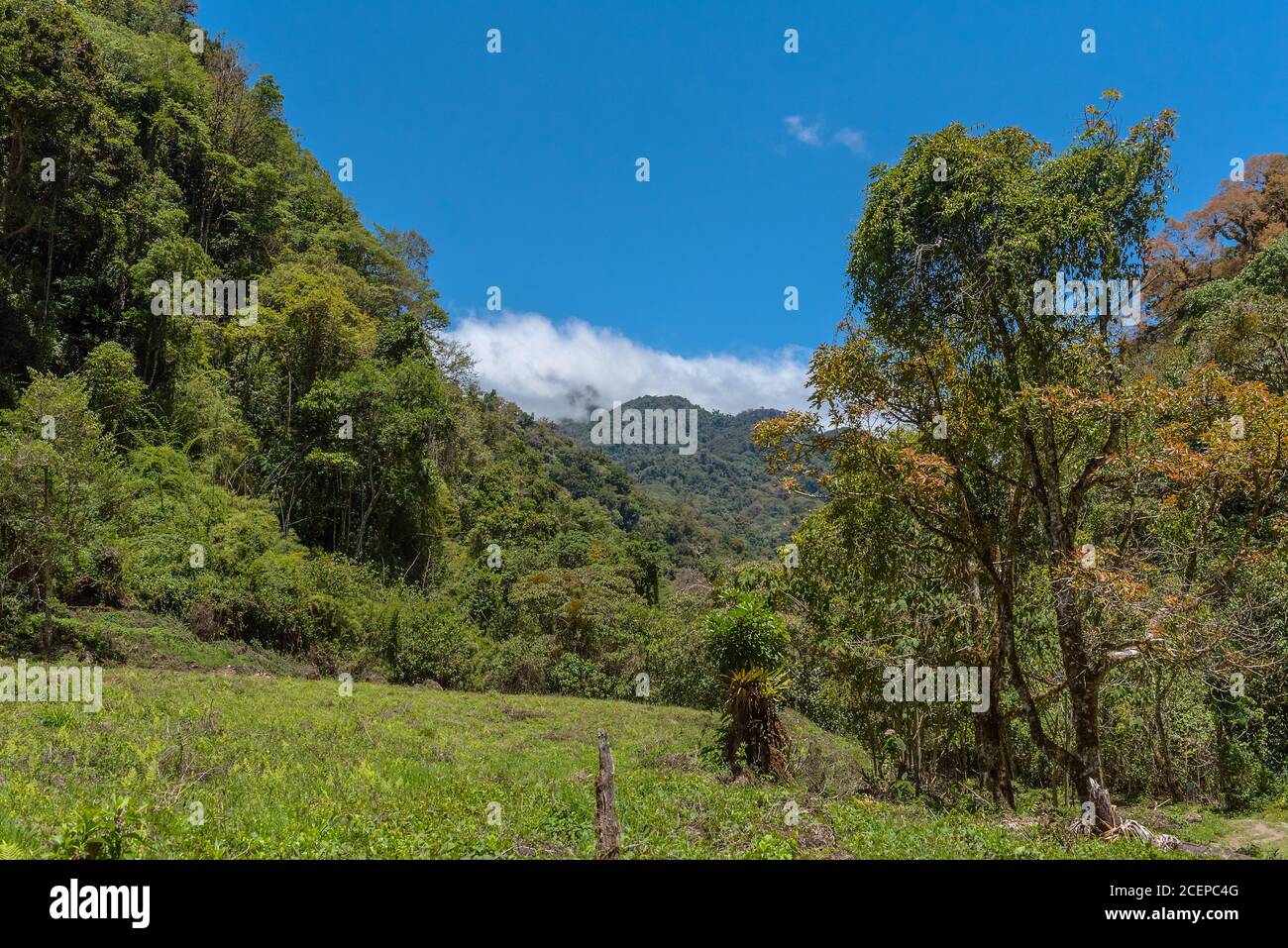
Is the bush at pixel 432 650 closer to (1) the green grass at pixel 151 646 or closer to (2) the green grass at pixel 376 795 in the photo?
(1) the green grass at pixel 151 646

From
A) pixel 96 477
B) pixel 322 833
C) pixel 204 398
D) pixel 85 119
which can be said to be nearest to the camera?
pixel 322 833

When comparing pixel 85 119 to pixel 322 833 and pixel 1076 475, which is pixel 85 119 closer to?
pixel 322 833

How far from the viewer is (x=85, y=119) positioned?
24750mm

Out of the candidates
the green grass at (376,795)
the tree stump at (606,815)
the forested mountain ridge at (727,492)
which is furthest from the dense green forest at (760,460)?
the forested mountain ridge at (727,492)

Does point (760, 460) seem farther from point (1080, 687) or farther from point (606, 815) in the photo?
point (606, 815)

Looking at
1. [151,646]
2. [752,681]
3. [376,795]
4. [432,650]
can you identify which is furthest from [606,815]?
[432,650]

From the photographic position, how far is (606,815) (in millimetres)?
6699

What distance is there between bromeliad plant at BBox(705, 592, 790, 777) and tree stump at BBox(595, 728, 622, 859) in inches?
245

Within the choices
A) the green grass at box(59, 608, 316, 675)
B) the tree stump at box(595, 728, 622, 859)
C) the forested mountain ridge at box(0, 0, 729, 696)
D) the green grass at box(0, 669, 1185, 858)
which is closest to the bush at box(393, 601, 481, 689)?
the forested mountain ridge at box(0, 0, 729, 696)

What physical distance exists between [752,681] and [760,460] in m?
16.3

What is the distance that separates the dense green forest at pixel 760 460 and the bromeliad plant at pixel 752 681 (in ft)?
0.26

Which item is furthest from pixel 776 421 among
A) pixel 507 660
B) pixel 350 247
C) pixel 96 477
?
pixel 350 247

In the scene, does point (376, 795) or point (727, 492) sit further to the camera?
point (727, 492)
